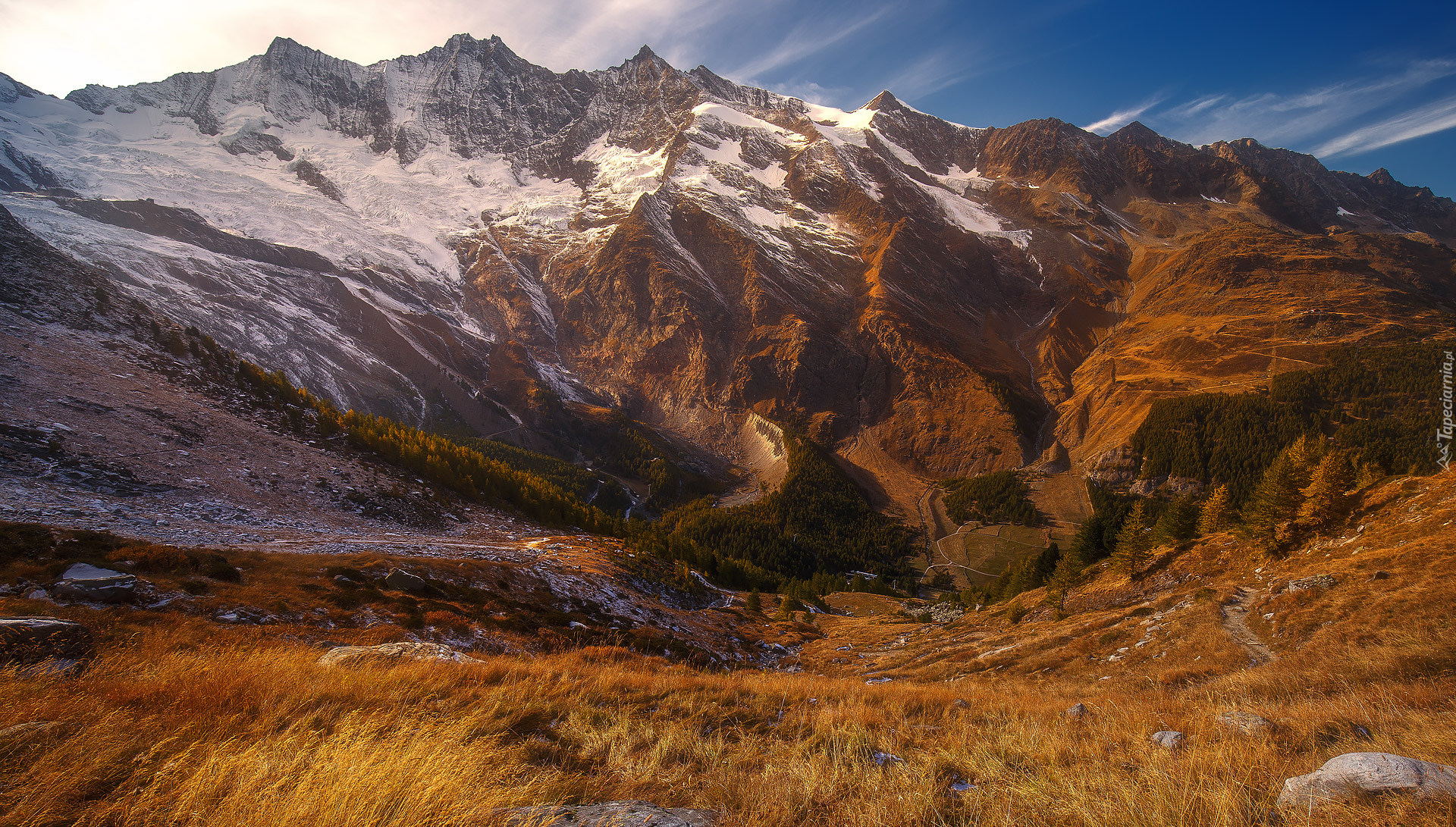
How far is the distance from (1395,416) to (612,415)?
191 metres

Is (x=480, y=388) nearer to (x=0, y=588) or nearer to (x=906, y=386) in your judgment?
(x=906, y=386)

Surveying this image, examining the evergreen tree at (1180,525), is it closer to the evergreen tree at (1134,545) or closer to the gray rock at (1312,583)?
the evergreen tree at (1134,545)

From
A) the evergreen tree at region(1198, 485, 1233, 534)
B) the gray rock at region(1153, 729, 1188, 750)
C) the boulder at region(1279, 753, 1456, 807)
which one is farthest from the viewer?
the evergreen tree at region(1198, 485, 1233, 534)

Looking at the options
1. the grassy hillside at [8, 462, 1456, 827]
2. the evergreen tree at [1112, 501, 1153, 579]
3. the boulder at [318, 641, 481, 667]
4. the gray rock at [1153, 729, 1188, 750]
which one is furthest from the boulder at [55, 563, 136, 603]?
the evergreen tree at [1112, 501, 1153, 579]

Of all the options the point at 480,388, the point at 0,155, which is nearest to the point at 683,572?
the point at 480,388

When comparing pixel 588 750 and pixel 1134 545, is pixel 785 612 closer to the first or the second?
pixel 1134 545

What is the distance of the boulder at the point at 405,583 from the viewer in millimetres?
19859

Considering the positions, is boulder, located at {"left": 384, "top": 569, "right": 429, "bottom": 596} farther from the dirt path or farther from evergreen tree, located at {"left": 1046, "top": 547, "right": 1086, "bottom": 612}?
evergreen tree, located at {"left": 1046, "top": 547, "right": 1086, "bottom": 612}

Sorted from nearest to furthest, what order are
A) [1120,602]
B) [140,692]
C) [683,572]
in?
1. [140,692]
2. [1120,602]
3. [683,572]

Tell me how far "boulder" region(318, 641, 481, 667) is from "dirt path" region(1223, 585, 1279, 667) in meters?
20.0

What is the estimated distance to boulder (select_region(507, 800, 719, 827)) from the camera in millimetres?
3855

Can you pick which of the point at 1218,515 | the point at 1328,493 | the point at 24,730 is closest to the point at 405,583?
the point at 24,730

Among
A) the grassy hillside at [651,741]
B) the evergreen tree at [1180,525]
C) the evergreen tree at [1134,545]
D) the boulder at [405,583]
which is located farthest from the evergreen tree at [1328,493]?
the boulder at [405,583]

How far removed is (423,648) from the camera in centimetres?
1121
